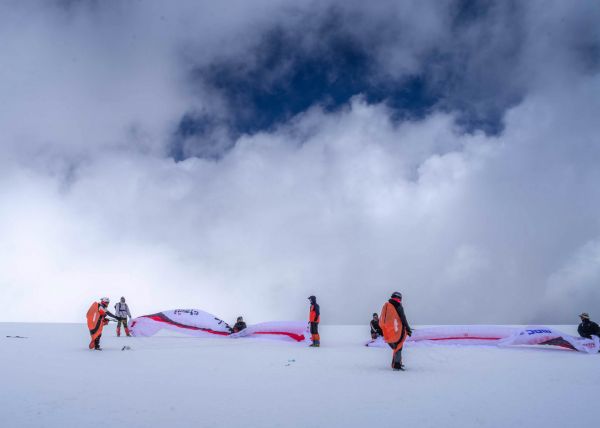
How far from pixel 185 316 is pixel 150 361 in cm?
908

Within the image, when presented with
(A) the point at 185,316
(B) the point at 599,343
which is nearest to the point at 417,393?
(B) the point at 599,343

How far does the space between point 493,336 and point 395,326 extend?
7.49m

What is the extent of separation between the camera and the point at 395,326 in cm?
962

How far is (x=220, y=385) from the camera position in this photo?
24.1 feet

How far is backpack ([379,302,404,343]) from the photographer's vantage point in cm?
955

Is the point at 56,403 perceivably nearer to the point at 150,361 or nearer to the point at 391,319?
the point at 150,361

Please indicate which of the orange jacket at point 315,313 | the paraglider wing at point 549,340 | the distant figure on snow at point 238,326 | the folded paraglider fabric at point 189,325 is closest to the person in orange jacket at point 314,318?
the orange jacket at point 315,313

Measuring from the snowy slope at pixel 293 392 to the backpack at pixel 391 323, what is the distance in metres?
0.75

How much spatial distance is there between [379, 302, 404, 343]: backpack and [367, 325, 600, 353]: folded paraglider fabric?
5.73m

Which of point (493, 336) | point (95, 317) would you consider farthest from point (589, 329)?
point (95, 317)

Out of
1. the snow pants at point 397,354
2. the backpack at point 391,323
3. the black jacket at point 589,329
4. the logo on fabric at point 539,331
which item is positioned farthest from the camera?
the logo on fabric at point 539,331

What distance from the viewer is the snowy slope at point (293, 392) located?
16.9 ft

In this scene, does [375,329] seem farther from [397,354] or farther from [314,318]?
[397,354]

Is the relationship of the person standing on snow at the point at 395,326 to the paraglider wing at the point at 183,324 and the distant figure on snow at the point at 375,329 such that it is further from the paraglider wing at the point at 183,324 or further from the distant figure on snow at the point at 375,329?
the paraglider wing at the point at 183,324
